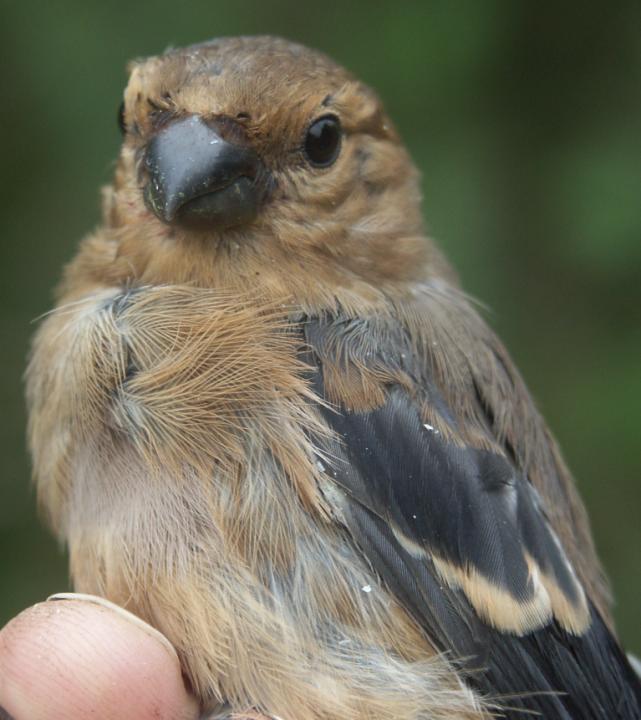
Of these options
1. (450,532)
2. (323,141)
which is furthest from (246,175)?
(450,532)

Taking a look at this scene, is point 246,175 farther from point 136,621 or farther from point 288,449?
point 136,621

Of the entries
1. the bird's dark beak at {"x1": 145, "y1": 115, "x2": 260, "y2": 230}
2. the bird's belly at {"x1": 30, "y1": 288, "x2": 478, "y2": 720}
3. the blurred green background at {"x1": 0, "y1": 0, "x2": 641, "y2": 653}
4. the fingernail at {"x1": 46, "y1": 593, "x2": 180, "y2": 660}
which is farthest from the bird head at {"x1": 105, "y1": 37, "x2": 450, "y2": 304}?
the blurred green background at {"x1": 0, "y1": 0, "x2": 641, "y2": 653}

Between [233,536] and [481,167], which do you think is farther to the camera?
[481,167]

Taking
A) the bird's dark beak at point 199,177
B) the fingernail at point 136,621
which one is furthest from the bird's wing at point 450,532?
the fingernail at point 136,621

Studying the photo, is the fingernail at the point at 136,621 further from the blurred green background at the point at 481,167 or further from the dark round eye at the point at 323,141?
the blurred green background at the point at 481,167

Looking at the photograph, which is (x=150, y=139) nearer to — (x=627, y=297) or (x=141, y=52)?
(x=141, y=52)

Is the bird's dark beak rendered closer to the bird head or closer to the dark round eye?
the bird head
